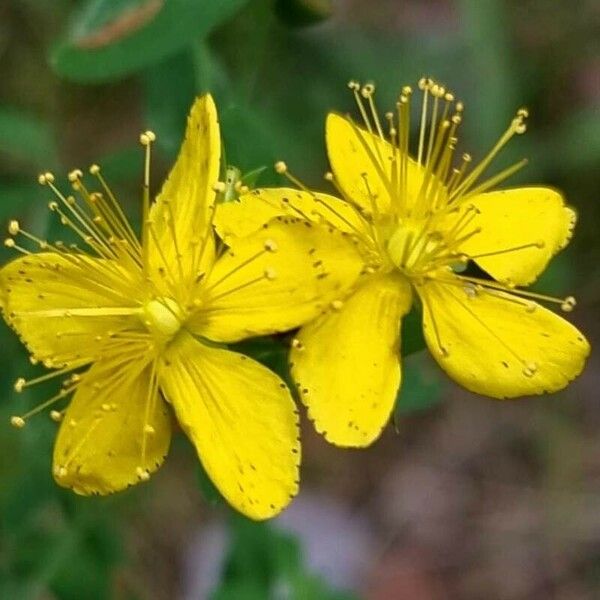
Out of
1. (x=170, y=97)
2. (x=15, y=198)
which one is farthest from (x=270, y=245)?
(x=15, y=198)

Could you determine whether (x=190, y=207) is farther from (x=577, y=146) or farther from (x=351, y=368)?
(x=577, y=146)

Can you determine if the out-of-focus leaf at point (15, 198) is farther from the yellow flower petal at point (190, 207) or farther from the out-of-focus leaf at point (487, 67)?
the out-of-focus leaf at point (487, 67)

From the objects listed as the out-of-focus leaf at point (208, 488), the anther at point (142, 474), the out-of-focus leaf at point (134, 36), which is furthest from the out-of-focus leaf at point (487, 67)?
the anther at point (142, 474)

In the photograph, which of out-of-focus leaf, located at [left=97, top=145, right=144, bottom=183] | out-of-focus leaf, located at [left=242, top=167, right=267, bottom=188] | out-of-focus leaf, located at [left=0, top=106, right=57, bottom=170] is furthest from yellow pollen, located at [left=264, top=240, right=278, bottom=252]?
out-of-focus leaf, located at [left=0, top=106, right=57, bottom=170]

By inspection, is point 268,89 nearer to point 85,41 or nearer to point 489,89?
point 489,89

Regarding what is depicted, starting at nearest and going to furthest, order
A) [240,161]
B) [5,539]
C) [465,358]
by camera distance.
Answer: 1. [465,358]
2. [240,161]
3. [5,539]

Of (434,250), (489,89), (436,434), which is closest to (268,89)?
(489,89)
